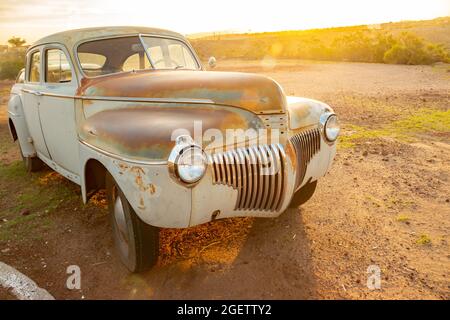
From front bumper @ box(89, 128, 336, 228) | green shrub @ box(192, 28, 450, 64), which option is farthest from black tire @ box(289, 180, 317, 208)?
green shrub @ box(192, 28, 450, 64)

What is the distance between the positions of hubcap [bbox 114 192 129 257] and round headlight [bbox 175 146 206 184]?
0.77 m

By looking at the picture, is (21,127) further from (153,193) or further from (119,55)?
(153,193)

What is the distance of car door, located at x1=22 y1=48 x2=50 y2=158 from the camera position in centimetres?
426

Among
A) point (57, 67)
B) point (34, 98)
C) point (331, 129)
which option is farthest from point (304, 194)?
point (34, 98)

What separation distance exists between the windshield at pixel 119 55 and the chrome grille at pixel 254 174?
1647 millimetres

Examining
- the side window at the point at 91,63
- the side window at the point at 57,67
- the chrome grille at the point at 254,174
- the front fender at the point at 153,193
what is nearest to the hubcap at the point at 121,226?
the front fender at the point at 153,193

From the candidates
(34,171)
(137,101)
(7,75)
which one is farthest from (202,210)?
(7,75)

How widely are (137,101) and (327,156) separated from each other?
1670 mm

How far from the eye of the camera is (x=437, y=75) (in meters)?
13.3

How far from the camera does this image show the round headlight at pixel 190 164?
2287mm

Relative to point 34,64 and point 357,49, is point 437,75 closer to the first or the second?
point 357,49

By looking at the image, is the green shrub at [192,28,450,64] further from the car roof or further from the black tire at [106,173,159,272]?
the black tire at [106,173,159,272]

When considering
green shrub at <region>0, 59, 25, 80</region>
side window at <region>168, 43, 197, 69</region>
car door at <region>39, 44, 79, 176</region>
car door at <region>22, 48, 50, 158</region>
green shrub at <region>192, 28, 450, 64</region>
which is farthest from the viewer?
green shrub at <region>0, 59, 25, 80</region>

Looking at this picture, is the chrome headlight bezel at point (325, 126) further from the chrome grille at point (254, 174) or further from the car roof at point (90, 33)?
the car roof at point (90, 33)
